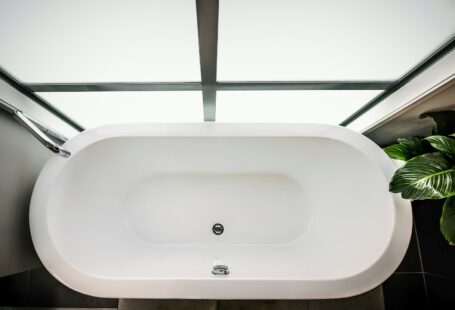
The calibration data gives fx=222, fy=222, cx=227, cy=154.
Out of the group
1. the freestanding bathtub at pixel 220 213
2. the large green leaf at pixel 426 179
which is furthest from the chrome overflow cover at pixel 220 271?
the large green leaf at pixel 426 179

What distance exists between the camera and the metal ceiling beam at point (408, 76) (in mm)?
775

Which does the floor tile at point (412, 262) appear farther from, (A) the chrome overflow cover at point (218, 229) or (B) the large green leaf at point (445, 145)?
(A) the chrome overflow cover at point (218, 229)

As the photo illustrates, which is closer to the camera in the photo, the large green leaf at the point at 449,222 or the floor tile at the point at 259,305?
the large green leaf at the point at 449,222

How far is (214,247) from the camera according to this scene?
1.11 meters

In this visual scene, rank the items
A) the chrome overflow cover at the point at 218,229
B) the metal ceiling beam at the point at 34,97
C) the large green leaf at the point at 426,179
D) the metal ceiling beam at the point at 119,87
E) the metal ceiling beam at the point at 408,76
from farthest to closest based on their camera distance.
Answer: the chrome overflow cover at the point at 218,229 → the metal ceiling beam at the point at 119,87 → the metal ceiling beam at the point at 34,97 → the metal ceiling beam at the point at 408,76 → the large green leaf at the point at 426,179

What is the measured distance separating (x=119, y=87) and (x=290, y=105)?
2.80 feet

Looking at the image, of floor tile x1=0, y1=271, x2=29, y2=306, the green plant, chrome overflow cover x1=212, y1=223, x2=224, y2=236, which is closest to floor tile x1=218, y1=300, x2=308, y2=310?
chrome overflow cover x1=212, y1=223, x2=224, y2=236

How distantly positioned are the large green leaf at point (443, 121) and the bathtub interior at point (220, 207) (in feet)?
1.12

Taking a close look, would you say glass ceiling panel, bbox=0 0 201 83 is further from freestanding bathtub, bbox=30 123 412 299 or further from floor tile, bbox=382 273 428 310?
floor tile, bbox=382 273 428 310

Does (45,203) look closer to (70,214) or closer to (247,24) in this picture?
(70,214)

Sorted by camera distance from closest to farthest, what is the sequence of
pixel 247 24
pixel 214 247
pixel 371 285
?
pixel 371 285, pixel 247 24, pixel 214 247

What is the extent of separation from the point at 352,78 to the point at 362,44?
180 mm

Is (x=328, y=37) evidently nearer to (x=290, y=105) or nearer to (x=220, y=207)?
(x=290, y=105)

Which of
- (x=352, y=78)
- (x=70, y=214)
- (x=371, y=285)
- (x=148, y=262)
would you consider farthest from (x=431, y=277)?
(x=70, y=214)
